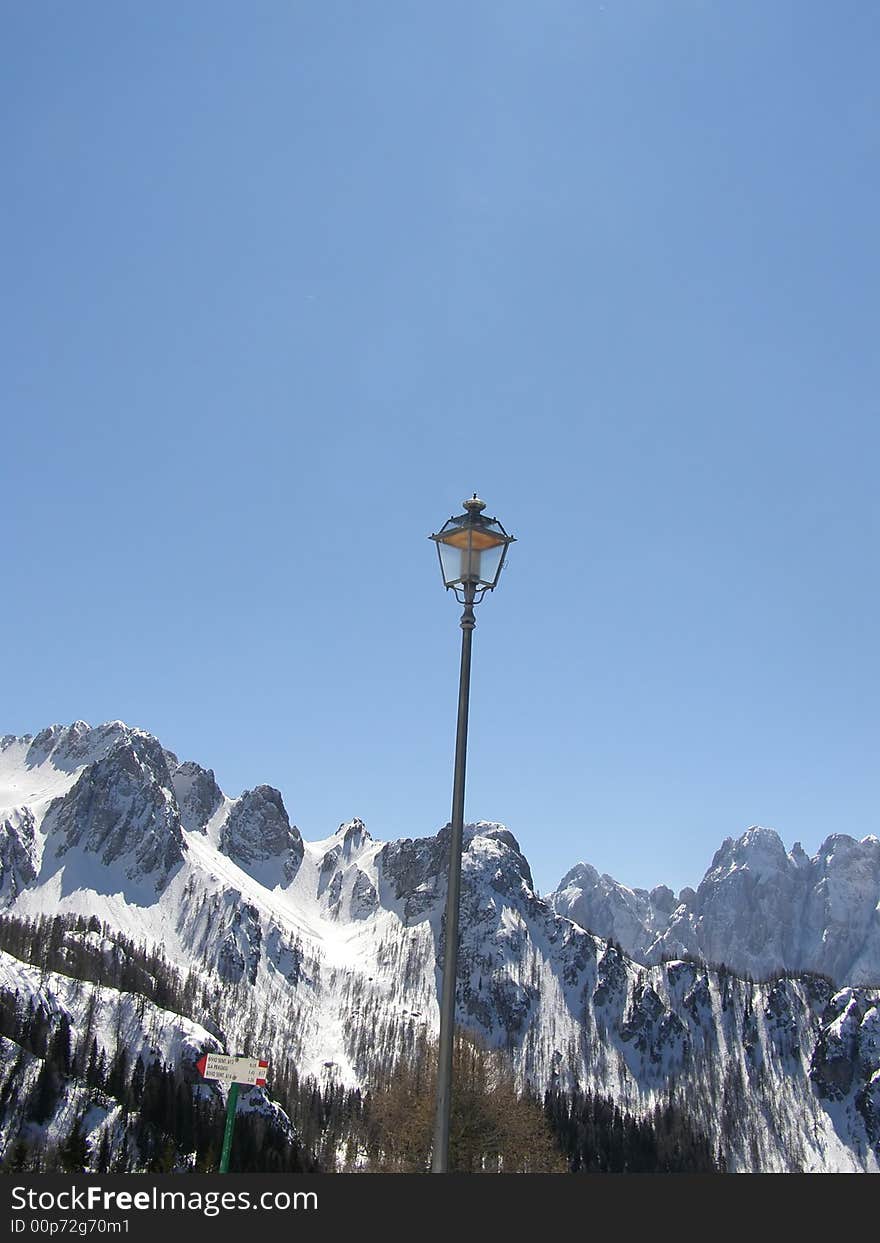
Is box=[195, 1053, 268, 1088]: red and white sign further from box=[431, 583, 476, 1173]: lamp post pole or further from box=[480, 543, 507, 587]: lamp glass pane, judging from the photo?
box=[480, 543, 507, 587]: lamp glass pane

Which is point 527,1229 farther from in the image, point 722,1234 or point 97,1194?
point 97,1194

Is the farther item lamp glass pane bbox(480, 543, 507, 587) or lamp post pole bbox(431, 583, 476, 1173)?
lamp glass pane bbox(480, 543, 507, 587)

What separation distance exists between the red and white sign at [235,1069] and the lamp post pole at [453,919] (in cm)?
632

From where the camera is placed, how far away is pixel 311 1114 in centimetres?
19500

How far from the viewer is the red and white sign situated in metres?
17.4

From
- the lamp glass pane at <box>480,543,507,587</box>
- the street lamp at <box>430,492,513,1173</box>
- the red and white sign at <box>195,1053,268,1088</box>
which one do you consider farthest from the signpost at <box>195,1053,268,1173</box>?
the lamp glass pane at <box>480,543,507,587</box>

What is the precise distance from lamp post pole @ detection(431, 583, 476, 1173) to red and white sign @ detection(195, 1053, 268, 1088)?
632 cm

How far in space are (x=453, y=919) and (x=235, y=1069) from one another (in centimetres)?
874

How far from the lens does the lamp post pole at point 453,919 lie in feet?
36.0

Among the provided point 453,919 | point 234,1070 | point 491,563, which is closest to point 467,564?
point 491,563

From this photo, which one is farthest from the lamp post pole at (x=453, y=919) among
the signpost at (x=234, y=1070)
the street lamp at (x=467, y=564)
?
the signpost at (x=234, y=1070)

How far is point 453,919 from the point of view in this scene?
11.8m

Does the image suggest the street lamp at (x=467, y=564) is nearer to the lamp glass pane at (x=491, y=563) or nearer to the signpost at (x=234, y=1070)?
the lamp glass pane at (x=491, y=563)

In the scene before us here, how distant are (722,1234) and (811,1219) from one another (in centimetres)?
115
